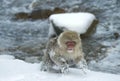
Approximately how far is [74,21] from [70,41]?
17.0 feet

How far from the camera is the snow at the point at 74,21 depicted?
10.1 meters

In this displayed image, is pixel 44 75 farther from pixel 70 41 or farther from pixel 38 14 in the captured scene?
pixel 38 14

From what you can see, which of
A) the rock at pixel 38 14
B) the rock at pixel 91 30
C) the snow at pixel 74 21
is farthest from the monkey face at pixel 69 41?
the rock at pixel 38 14

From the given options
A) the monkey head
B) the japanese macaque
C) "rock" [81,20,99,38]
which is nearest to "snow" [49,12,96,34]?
"rock" [81,20,99,38]

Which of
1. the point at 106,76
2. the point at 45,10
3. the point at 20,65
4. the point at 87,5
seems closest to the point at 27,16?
the point at 45,10

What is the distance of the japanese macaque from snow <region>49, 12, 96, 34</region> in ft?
14.6

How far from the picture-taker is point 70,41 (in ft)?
16.7

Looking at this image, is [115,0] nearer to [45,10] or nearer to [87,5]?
[87,5]

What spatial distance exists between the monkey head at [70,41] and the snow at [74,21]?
4809 mm

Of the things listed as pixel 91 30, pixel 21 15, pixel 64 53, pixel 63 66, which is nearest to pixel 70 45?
pixel 64 53

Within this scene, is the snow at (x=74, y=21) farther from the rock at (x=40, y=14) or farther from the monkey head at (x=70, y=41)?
the monkey head at (x=70, y=41)

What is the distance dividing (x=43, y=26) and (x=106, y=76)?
6741 millimetres

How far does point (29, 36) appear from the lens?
11.2 m

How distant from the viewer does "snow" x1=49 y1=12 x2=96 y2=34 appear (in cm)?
1008
